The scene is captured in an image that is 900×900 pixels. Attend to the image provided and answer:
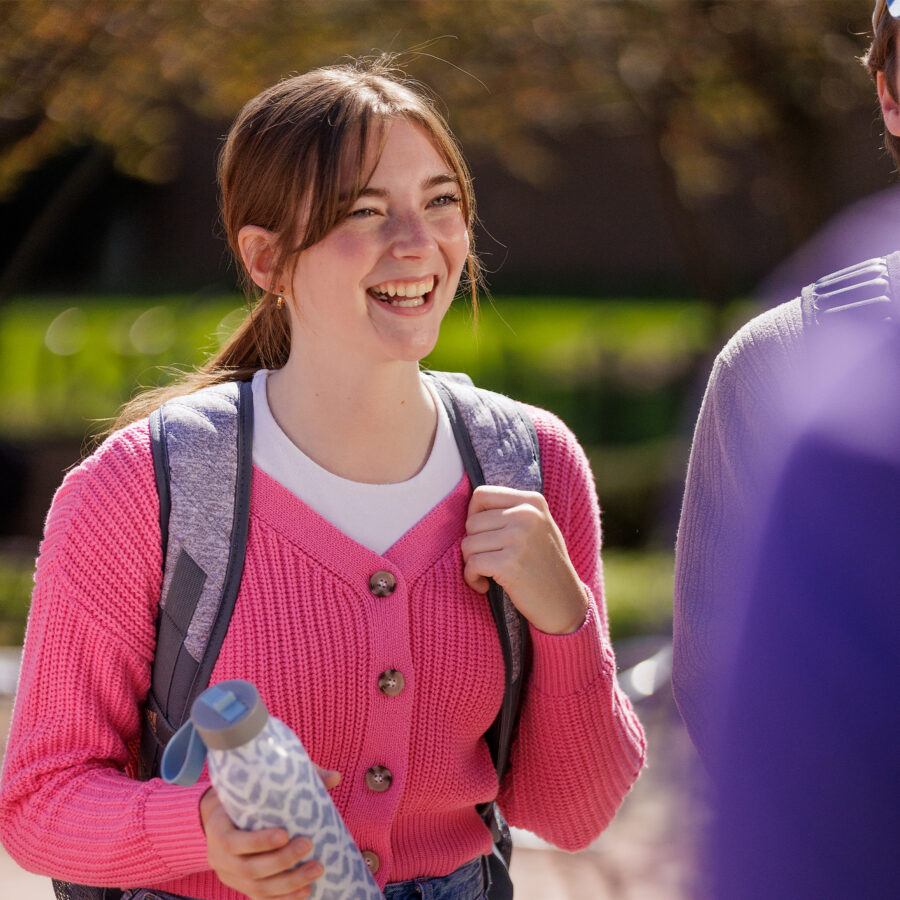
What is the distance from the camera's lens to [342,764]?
6.35ft

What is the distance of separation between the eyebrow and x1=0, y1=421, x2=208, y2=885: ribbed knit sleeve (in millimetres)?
503

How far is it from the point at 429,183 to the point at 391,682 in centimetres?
75

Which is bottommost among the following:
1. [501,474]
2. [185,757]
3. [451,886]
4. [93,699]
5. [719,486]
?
[451,886]

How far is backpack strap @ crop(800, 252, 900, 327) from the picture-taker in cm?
145

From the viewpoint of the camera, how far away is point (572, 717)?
2.04 meters

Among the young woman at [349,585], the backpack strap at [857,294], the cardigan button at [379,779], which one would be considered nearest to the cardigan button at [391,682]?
the young woman at [349,585]

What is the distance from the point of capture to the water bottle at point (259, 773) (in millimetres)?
1516

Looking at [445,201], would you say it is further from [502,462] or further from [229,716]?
[229,716]

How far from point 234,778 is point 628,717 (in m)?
0.81

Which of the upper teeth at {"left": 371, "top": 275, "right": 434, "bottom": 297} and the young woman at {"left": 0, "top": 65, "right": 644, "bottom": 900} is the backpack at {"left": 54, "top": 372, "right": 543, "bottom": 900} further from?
the upper teeth at {"left": 371, "top": 275, "right": 434, "bottom": 297}

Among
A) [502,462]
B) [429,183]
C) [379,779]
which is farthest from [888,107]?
[379,779]

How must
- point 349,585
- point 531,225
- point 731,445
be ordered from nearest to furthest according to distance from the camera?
point 731,445
point 349,585
point 531,225

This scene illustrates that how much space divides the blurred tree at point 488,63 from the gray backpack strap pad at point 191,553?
331cm

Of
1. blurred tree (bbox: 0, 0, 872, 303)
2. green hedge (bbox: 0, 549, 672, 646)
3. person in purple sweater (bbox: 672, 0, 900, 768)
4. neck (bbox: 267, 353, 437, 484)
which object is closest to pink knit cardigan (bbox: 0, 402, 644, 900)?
neck (bbox: 267, 353, 437, 484)
